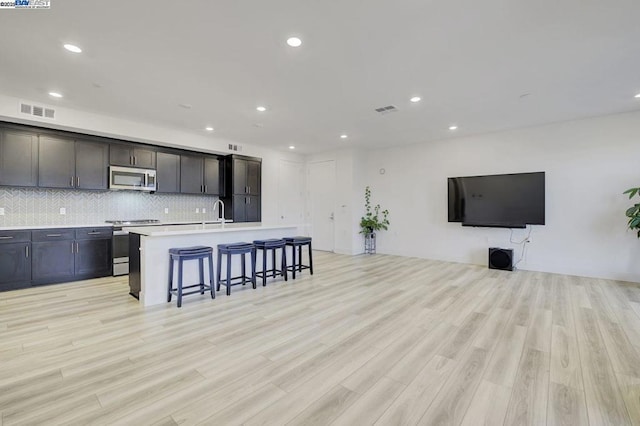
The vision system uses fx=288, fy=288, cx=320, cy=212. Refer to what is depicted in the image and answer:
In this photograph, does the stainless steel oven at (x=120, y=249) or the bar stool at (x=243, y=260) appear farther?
the stainless steel oven at (x=120, y=249)

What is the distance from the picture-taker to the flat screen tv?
5.45 m

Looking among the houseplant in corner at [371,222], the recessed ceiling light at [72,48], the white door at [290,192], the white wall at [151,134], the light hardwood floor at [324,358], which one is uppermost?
the recessed ceiling light at [72,48]

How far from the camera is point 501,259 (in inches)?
223

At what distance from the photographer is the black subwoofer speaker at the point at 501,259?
5609mm

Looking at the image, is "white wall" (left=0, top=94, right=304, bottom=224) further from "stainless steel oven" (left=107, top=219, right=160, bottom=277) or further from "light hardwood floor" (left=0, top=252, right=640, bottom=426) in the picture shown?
"light hardwood floor" (left=0, top=252, right=640, bottom=426)

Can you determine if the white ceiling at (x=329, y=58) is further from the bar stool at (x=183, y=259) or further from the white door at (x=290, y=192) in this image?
the white door at (x=290, y=192)

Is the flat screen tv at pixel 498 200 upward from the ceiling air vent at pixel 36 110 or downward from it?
downward

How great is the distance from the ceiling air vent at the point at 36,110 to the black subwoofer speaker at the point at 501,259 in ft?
26.7

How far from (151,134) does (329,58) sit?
13.5ft

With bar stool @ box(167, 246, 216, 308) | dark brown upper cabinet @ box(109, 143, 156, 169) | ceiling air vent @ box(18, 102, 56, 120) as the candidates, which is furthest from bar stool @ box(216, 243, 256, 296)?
ceiling air vent @ box(18, 102, 56, 120)

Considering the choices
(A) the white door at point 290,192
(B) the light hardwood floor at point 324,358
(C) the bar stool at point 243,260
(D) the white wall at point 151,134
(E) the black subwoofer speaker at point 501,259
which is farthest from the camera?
(A) the white door at point 290,192

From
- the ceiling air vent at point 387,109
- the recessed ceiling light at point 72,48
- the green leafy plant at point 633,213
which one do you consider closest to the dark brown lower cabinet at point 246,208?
the ceiling air vent at point 387,109

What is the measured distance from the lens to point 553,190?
18.0 ft

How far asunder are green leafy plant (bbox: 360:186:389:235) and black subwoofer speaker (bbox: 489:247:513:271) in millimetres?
2587
